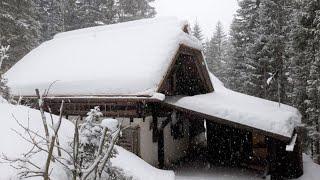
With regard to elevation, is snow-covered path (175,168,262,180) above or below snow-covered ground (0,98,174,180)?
below

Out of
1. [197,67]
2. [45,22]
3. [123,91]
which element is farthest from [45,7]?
[123,91]

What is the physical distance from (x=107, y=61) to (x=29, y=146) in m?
7.79

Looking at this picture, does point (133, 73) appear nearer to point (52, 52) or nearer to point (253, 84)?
point (52, 52)

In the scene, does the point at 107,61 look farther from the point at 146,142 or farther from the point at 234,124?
the point at 234,124

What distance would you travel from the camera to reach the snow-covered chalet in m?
13.1

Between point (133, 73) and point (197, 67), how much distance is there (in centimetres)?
433

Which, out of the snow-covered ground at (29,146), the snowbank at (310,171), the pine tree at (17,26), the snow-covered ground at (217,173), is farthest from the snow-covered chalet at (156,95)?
the pine tree at (17,26)

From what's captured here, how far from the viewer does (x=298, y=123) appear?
1542 cm

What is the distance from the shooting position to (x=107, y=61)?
1527cm

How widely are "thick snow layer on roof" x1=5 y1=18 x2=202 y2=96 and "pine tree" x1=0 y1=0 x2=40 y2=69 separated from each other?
213 inches

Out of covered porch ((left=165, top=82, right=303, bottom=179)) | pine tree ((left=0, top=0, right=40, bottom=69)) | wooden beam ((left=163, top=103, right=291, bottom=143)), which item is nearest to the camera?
wooden beam ((left=163, top=103, right=291, bottom=143))

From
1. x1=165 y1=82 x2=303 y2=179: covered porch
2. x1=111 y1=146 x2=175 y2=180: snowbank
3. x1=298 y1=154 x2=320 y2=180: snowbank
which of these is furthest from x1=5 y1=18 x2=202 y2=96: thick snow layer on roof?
x1=298 y1=154 x2=320 y2=180: snowbank

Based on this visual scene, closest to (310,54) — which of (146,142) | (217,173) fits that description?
(217,173)

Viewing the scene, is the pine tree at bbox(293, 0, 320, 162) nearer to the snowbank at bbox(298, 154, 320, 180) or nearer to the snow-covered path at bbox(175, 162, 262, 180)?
the snowbank at bbox(298, 154, 320, 180)
